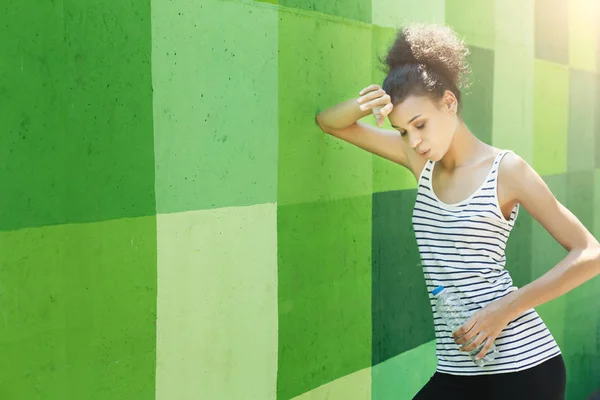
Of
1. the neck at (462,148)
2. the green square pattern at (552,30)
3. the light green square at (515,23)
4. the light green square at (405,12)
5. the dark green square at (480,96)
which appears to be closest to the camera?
the neck at (462,148)

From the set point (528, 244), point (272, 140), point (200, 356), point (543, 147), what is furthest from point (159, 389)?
point (543, 147)

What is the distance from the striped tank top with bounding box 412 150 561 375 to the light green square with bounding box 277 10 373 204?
0.43 meters

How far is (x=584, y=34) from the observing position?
4648mm

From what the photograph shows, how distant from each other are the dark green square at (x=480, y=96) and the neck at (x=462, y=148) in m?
0.94

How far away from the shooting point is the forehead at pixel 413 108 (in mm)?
2293

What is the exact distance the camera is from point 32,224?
1.67 m

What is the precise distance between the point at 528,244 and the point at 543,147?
56 cm

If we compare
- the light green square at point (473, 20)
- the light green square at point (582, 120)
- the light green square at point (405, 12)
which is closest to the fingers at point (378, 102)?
the light green square at point (405, 12)

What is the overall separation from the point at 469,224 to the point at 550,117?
2.20m

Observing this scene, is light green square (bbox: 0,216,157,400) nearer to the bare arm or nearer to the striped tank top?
the bare arm

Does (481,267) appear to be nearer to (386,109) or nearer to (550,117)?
(386,109)

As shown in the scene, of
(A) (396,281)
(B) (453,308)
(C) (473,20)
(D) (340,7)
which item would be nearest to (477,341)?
(B) (453,308)

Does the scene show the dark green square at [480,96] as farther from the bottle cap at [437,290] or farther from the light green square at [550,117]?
the bottle cap at [437,290]

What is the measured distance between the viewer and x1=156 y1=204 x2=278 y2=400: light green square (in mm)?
1997
